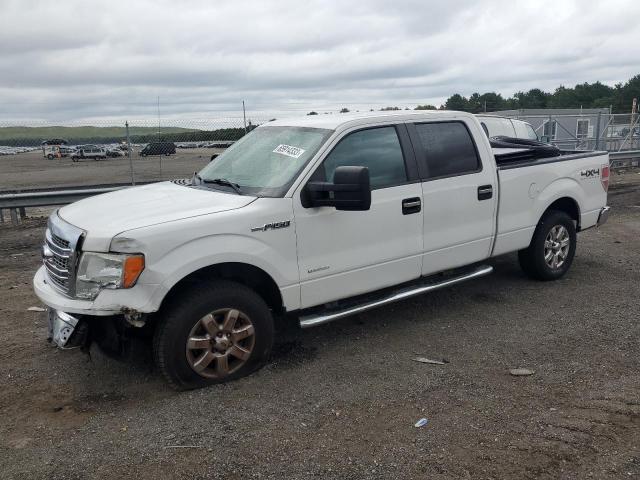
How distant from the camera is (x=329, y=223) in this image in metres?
4.39

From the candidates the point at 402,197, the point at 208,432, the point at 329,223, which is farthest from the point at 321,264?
the point at 208,432

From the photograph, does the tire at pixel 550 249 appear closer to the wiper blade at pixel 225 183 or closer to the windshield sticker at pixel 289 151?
the windshield sticker at pixel 289 151

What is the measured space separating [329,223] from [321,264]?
318 mm

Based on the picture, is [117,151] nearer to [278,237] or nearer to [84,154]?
[84,154]

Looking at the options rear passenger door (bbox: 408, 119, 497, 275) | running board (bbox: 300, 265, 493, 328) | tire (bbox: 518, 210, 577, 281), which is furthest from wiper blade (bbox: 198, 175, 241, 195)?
tire (bbox: 518, 210, 577, 281)

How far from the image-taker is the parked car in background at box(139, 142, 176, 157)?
48.2 ft

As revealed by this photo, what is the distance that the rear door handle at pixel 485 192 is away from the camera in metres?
5.36

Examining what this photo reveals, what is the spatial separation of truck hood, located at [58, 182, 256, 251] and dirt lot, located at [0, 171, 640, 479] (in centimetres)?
104

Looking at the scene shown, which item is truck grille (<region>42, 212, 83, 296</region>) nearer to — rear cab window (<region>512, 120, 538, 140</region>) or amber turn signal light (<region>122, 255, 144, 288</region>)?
amber turn signal light (<region>122, 255, 144, 288</region>)

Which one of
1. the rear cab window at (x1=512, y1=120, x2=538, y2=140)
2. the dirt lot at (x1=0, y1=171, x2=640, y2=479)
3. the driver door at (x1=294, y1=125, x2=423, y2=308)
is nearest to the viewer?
the dirt lot at (x1=0, y1=171, x2=640, y2=479)

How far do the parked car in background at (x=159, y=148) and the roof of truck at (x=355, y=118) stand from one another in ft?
32.6

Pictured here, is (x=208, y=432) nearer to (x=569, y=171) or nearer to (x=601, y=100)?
(x=569, y=171)

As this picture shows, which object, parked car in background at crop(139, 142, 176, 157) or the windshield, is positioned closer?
the windshield

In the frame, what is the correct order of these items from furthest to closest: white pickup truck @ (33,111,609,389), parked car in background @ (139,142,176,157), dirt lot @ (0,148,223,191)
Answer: dirt lot @ (0,148,223,191)
parked car in background @ (139,142,176,157)
white pickup truck @ (33,111,609,389)
